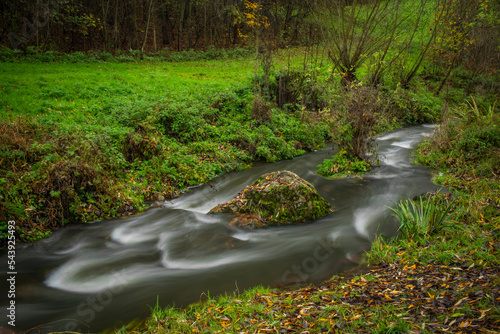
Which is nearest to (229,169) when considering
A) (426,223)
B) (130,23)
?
(426,223)

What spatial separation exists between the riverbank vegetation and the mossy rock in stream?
187cm

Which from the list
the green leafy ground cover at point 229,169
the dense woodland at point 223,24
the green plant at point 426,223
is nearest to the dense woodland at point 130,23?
the dense woodland at point 223,24

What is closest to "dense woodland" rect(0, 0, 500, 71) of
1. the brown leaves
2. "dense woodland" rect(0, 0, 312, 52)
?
"dense woodland" rect(0, 0, 312, 52)

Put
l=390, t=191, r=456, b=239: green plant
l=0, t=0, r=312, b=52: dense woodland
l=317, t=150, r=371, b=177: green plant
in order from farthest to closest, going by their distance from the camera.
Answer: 1. l=0, t=0, r=312, b=52: dense woodland
2. l=317, t=150, r=371, b=177: green plant
3. l=390, t=191, r=456, b=239: green plant

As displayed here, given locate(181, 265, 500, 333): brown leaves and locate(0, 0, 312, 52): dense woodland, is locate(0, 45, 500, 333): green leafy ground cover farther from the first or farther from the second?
locate(0, 0, 312, 52): dense woodland

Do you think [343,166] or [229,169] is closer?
[343,166]

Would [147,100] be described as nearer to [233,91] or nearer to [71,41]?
[233,91]

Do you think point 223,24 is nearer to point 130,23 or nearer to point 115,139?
point 130,23

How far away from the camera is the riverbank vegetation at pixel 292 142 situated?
13.3 feet

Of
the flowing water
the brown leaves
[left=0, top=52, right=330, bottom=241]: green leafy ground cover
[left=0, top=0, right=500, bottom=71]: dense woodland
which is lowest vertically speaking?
the flowing water

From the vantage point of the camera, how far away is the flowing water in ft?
15.6

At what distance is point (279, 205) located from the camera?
716cm

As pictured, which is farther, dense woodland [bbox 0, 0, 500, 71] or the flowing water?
dense woodland [bbox 0, 0, 500, 71]

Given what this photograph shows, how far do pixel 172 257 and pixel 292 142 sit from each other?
8.23 meters
